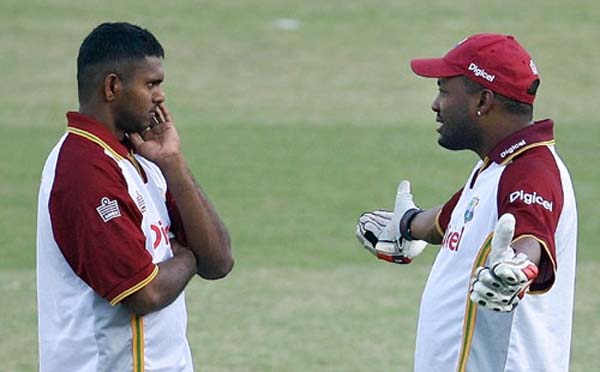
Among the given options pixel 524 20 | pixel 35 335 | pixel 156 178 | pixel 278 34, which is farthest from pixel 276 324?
pixel 524 20

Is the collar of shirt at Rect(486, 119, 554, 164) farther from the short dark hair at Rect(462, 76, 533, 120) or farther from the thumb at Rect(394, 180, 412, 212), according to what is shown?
the thumb at Rect(394, 180, 412, 212)

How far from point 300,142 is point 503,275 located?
1302 cm

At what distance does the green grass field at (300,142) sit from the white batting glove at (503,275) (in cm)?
467

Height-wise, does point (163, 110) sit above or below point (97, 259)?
above

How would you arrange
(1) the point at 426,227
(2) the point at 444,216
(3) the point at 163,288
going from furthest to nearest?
(1) the point at 426,227, (2) the point at 444,216, (3) the point at 163,288

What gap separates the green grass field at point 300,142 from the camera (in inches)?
398

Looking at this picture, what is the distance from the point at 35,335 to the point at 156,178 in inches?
190

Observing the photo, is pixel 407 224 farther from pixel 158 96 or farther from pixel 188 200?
pixel 158 96

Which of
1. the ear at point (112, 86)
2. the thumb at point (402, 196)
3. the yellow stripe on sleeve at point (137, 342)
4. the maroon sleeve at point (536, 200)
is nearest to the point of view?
the maroon sleeve at point (536, 200)

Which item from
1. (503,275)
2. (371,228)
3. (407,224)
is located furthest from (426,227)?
(503,275)

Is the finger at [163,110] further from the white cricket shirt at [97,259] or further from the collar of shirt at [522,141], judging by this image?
the collar of shirt at [522,141]

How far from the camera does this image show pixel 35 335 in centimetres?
972

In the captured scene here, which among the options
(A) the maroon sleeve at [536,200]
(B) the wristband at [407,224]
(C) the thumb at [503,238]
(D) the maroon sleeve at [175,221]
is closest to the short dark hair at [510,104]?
(A) the maroon sleeve at [536,200]

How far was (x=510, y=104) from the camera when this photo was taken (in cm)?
511
